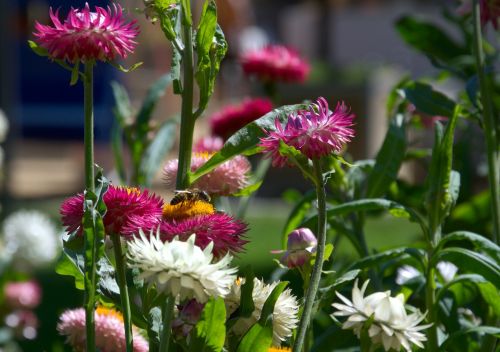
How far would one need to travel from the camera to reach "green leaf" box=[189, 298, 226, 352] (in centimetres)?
86

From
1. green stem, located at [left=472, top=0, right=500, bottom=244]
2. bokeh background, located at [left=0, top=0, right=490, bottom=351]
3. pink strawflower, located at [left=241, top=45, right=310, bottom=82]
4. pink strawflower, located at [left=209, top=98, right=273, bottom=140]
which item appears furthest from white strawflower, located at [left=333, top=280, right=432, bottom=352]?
bokeh background, located at [left=0, top=0, right=490, bottom=351]

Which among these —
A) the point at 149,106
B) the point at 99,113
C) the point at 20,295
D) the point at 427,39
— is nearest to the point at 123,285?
the point at 149,106

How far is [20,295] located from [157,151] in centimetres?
92

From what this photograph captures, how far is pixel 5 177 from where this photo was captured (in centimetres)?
804

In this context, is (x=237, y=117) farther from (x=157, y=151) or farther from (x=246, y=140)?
(x=246, y=140)

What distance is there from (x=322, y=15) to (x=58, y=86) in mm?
9749

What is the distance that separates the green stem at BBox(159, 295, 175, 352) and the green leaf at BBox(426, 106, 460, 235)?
0.43 metres

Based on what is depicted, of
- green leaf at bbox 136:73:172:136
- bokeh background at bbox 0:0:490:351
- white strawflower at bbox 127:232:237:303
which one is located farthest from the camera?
bokeh background at bbox 0:0:490:351

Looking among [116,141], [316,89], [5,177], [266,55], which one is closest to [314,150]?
[116,141]

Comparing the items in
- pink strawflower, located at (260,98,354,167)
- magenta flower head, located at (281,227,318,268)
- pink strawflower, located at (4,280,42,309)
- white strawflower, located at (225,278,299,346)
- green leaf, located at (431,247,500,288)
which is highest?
pink strawflower, located at (260,98,354,167)

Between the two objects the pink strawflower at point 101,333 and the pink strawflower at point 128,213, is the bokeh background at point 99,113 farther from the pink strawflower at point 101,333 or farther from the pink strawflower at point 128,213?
the pink strawflower at point 128,213

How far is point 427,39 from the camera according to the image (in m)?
2.03

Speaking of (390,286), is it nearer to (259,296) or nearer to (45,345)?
(259,296)

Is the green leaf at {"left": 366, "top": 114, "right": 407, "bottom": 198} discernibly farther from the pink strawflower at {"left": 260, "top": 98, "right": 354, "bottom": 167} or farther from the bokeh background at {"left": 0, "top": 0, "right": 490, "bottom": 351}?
the bokeh background at {"left": 0, "top": 0, "right": 490, "bottom": 351}
